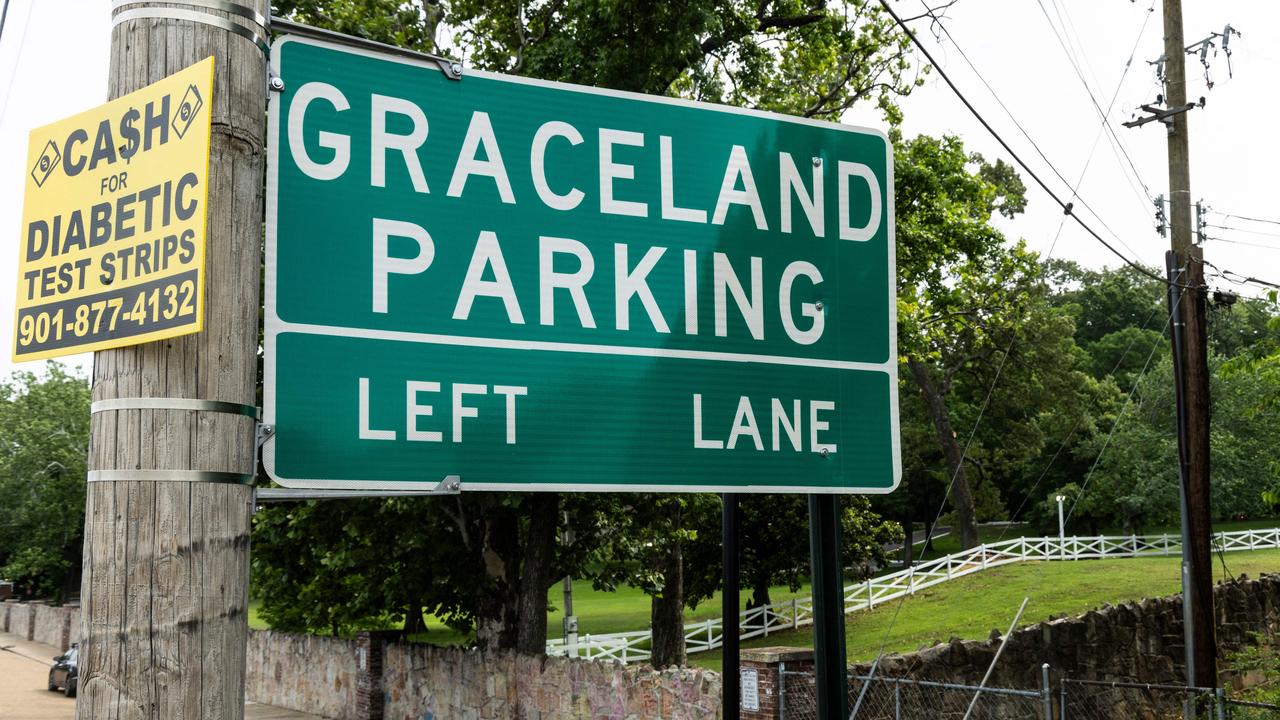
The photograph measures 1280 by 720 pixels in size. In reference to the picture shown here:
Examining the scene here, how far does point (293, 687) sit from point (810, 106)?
16.1 meters

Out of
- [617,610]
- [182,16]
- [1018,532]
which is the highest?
[182,16]

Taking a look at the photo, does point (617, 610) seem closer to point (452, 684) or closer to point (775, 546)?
point (775, 546)

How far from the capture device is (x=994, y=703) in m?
16.2

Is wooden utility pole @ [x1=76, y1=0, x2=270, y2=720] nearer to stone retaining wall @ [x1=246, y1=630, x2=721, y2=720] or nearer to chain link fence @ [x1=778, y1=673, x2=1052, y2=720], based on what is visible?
chain link fence @ [x1=778, y1=673, x2=1052, y2=720]

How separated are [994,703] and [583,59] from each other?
10.5 m

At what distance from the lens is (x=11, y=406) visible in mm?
54312

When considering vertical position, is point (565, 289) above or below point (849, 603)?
above

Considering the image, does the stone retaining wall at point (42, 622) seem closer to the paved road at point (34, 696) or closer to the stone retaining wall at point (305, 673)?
the paved road at point (34, 696)

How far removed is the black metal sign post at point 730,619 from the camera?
601 cm

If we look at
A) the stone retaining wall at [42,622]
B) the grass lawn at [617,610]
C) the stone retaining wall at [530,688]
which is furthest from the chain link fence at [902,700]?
the stone retaining wall at [42,622]

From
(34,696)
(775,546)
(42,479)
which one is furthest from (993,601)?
(42,479)

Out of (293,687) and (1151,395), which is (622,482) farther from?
(1151,395)

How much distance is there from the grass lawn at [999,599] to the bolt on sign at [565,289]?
75.7 feet

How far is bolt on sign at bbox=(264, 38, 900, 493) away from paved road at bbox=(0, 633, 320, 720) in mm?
14827
